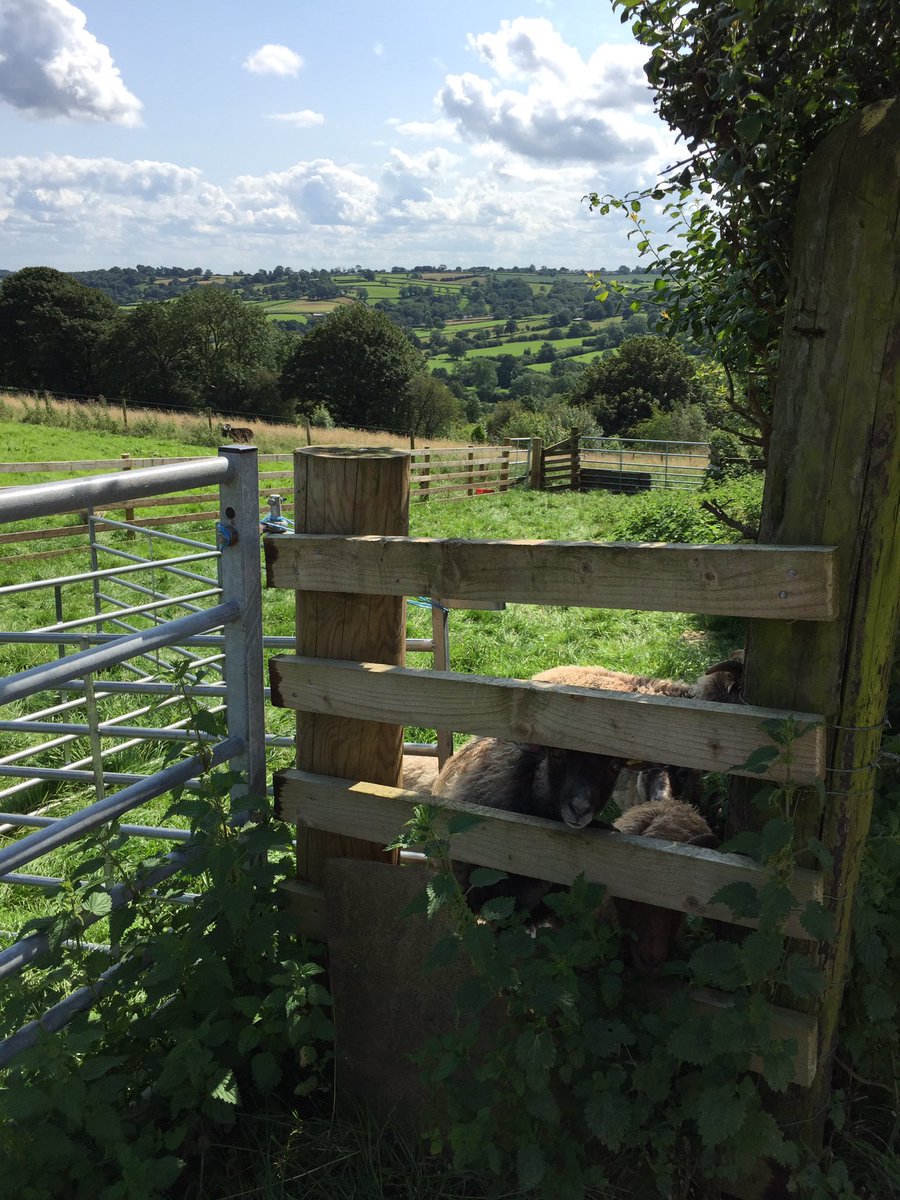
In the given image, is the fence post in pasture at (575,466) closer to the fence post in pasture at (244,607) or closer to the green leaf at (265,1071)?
the fence post in pasture at (244,607)

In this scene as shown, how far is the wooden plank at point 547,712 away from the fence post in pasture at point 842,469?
153mm

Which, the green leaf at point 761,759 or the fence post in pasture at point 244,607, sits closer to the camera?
the green leaf at point 761,759

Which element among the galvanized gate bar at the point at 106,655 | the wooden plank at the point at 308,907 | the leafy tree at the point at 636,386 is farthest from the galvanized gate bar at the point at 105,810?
the leafy tree at the point at 636,386

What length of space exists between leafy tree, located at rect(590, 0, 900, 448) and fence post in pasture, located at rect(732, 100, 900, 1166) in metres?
0.27

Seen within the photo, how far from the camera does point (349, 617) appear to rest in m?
2.78

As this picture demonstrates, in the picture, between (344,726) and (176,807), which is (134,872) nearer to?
(176,807)

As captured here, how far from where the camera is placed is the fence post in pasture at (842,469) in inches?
79.7

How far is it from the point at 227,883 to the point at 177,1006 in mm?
354

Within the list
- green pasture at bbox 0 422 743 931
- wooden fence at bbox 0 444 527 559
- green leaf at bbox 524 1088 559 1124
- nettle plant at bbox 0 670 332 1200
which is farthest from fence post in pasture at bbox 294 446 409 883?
wooden fence at bbox 0 444 527 559

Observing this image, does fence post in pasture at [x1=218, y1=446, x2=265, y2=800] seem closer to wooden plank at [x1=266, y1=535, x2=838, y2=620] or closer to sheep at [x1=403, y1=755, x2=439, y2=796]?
wooden plank at [x1=266, y1=535, x2=838, y2=620]

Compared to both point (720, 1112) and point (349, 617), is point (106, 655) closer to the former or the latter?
point (349, 617)

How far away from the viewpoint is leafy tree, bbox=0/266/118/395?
60844mm

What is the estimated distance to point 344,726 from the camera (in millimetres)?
2850

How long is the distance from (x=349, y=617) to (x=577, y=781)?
0.95 metres
